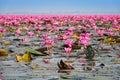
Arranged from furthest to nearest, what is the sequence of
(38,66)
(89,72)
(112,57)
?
1. (112,57)
2. (38,66)
3. (89,72)

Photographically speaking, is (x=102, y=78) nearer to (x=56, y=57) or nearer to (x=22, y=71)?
(x=22, y=71)

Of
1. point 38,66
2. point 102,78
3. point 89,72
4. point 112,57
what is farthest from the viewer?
point 112,57

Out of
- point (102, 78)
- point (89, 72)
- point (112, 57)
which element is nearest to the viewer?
point (102, 78)

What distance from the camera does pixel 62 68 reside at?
5590 millimetres

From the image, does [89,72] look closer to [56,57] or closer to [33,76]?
[33,76]

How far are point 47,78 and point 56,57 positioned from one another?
229cm

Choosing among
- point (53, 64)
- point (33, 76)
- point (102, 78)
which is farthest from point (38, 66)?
point (102, 78)

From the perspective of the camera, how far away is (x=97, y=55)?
7434 millimetres

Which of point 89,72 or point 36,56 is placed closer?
point 89,72

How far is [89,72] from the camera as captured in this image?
5.31m

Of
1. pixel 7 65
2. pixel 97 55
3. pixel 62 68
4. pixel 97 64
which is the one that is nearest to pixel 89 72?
pixel 62 68

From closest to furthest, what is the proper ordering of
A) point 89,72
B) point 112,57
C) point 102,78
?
point 102,78 < point 89,72 < point 112,57

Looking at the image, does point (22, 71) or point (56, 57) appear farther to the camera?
point (56, 57)

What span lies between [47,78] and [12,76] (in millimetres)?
520
